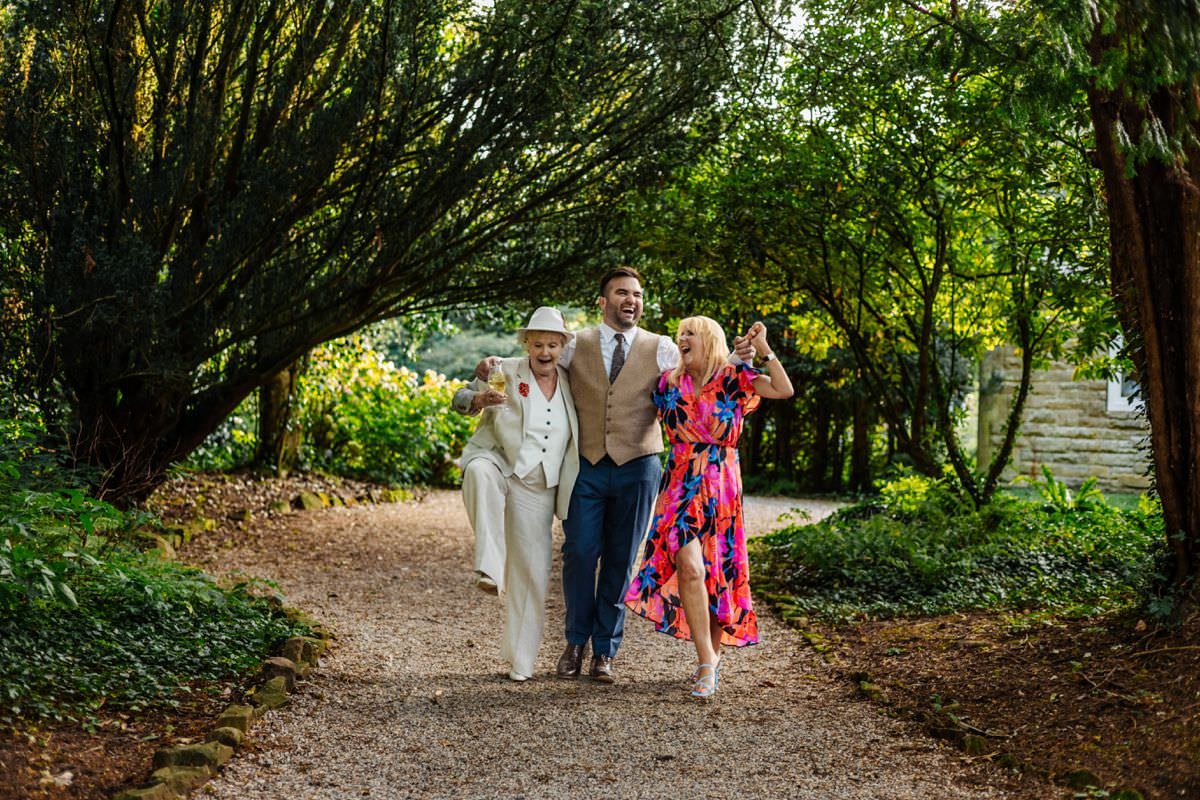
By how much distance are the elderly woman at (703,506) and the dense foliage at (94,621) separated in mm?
1954

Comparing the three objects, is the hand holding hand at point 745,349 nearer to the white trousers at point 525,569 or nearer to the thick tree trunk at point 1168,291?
the white trousers at point 525,569

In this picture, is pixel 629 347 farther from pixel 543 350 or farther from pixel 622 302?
pixel 543 350

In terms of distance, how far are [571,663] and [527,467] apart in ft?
3.27

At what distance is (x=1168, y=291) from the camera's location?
4.88 meters

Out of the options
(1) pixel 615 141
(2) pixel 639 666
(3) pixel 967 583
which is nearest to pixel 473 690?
(2) pixel 639 666

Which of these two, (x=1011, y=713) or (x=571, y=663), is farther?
(x=571, y=663)

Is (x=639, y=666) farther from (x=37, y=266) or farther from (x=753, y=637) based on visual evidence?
(x=37, y=266)

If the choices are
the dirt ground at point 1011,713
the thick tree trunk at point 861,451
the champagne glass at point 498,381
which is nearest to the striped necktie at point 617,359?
the champagne glass at point 498,381

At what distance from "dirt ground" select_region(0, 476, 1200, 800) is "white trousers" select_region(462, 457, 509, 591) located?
4.28 ft

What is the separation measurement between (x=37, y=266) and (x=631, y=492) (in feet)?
13.0

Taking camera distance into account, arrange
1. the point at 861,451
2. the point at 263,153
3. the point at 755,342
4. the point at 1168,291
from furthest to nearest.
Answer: the point at 861,451 → the point at 263,153 → the point at 755,342 → the point at 1168,291

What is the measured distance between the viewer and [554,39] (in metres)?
7.27

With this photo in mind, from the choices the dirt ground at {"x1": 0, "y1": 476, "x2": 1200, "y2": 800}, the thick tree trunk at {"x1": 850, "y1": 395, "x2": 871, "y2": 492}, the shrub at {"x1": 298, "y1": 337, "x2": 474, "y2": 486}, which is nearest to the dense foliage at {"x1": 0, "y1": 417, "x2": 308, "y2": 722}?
the dirt ground at {"x1": 0, "y1": 476, "x2": 1200, "y2": 800}

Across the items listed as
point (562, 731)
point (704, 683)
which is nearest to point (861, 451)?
point (704, 683)
